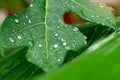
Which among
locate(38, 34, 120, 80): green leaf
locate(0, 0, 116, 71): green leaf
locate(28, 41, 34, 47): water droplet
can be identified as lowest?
locate(28, 41, 34, 47): water droplet

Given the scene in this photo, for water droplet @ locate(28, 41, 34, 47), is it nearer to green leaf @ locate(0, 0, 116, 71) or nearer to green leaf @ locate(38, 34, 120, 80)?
green leaf @ locate(0, 0, 116, 71)

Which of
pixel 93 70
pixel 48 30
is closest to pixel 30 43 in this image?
pixel 48 30

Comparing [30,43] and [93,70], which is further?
[30,43]

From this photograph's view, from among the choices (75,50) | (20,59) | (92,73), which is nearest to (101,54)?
(92,73)

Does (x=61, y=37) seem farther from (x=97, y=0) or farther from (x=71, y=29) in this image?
(x=97, y=0)

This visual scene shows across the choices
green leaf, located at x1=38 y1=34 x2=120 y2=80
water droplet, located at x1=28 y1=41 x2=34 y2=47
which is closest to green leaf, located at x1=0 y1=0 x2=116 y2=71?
water droplet, located at x1=28 y1=41 x2=34 y2=47

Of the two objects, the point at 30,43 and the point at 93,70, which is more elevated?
the point at 93,70

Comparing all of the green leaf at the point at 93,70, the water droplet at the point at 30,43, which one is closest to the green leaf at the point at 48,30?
the water droplet at the point at 30,43

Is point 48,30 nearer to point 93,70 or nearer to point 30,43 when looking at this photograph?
point 30,43
